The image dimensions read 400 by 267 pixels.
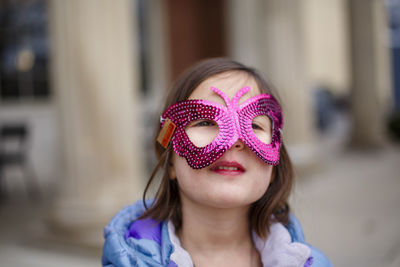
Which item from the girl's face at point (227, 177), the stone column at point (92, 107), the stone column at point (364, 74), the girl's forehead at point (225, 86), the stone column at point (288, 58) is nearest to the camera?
the girl's face at point (227, 177)

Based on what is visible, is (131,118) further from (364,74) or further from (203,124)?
(364,74)

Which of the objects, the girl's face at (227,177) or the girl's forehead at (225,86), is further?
the girl's forehead at (225,86)

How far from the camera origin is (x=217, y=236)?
1.54 metres

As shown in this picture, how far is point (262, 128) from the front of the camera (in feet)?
5.09

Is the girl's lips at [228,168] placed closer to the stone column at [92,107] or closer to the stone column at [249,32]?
the stone column at [92,107]

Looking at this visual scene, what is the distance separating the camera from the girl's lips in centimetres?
142

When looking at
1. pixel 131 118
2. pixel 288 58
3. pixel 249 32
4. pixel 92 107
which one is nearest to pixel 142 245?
pixel 92 107

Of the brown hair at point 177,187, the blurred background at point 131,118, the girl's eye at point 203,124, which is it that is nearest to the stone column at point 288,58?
the blurred background at point 131,118

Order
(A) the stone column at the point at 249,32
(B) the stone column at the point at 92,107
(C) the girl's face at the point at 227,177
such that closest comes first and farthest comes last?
(C) the girl's face at the point at 227,177, (B) the stone column at the point at 92,107, (A) the stone column at the point at 249,32

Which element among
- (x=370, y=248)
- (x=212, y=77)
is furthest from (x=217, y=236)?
(x=370, y=248)

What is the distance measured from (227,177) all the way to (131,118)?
308 cm

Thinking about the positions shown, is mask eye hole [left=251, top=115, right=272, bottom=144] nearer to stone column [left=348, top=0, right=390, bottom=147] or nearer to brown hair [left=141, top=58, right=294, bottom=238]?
brown hair [left=141, top=58, right=294, bottom=238]

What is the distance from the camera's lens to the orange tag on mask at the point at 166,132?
5.04 feet

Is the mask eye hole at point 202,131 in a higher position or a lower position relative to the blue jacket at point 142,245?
higher
